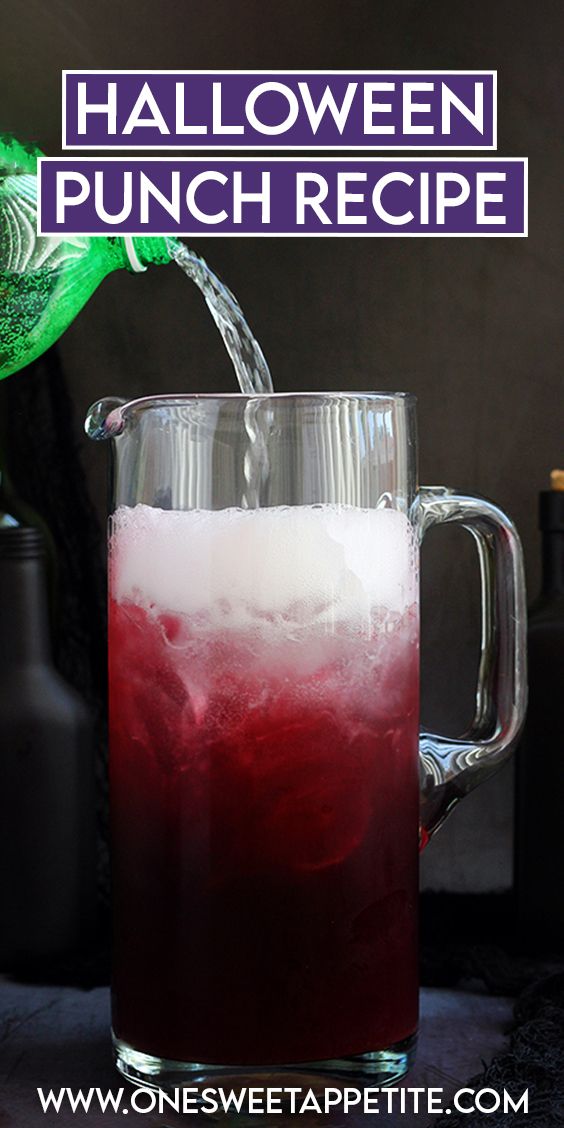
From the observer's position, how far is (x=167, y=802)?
0.86 m

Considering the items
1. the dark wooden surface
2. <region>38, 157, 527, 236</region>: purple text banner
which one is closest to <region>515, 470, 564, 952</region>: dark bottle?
the dark wooden surface

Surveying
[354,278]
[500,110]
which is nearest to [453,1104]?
[354,278]

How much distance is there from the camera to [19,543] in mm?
1124

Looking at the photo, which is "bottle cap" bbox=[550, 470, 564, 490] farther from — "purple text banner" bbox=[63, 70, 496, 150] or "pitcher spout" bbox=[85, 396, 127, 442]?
"pitcher spout" bbox=[85, 396, 127, 442]

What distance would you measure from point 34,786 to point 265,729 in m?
0.35

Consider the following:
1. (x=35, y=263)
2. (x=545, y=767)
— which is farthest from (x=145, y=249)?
(x=545, y=767)

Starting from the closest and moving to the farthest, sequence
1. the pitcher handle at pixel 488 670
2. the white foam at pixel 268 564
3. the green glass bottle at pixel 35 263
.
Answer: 1. the white foam at pixel 268 564
2. the pitcher handle at pixel 488 670
3. the green glass bottle at pixel 35 263

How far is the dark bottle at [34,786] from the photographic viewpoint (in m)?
1.12

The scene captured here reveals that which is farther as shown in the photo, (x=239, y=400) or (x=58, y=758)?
(x=58, y=758)

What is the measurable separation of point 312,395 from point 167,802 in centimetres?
27

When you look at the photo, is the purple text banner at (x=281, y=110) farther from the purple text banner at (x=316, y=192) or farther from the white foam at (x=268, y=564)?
the white foam at (x=268, y=564)

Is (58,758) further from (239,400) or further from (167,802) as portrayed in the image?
(239,400)

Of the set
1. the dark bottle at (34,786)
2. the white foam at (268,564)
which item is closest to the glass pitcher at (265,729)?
the white foam at (268,564)

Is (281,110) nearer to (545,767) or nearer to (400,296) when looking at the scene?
(400,296)
